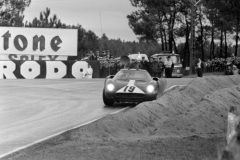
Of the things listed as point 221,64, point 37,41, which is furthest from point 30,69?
point 221,64

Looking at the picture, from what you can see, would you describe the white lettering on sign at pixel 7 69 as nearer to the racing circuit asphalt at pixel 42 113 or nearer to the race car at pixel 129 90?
the racing circuit asphalt at pixel 42 113

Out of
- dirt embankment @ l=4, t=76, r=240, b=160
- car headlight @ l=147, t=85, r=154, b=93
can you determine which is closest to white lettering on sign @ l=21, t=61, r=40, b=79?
car headlight @ l=147, t=85, r=154, b=93

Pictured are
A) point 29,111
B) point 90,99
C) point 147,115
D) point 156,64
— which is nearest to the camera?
point 147,115

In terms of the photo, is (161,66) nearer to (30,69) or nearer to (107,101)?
(30,69)

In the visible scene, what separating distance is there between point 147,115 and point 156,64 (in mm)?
20693

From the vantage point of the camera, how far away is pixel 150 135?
37.2 feet

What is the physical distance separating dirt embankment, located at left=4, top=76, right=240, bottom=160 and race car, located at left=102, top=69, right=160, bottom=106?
2.60 ft

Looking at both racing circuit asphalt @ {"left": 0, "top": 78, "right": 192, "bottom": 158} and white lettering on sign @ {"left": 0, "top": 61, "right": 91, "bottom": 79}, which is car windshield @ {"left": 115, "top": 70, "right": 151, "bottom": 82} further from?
white lettering on sign @ {"left": 0, "top": 61, "right": 91, "bottom": 79}

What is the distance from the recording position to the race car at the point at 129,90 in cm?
1797

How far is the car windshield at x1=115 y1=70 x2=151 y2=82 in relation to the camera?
1898 centimetres

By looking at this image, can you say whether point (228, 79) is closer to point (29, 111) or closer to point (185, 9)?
point (29, 111)

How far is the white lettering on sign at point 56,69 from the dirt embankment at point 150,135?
25.6m

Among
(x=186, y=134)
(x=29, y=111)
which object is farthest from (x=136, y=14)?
(x=186, y=134)

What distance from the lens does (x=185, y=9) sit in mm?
59156
